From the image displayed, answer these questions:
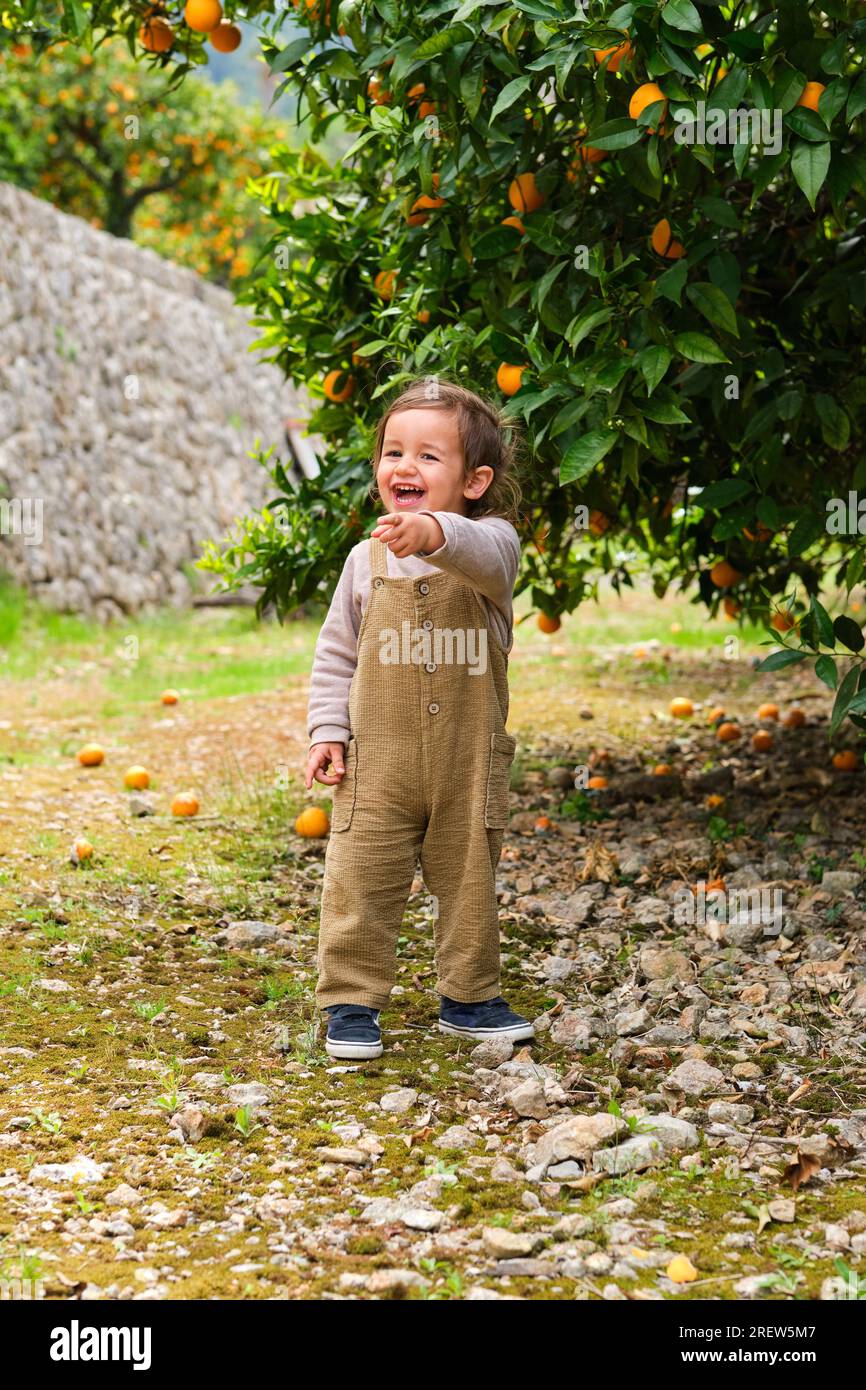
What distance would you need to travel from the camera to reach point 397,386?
128 inches

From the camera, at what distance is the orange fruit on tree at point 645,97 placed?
2.41 metres

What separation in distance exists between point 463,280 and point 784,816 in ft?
6.20

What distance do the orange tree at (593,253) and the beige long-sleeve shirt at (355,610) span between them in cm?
18

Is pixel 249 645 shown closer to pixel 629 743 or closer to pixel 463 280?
pixel 629 743

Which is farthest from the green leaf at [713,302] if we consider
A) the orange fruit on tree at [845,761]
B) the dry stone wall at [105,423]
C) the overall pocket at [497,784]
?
the dry stone wall at [105,423]

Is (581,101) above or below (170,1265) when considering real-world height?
above

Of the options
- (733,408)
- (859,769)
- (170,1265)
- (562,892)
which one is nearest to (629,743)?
(859,769)

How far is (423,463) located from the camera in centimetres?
260

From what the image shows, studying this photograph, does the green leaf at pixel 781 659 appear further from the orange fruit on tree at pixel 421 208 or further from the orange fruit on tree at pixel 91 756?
the orange fruit on tree at pixel 91 756

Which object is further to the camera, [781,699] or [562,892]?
[781,699]

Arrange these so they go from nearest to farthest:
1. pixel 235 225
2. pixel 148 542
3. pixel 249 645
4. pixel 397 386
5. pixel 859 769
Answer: pixel 397 386 → pixel 859 769 → pixel 249 645 → pixel 148 542 → pixel 235 225

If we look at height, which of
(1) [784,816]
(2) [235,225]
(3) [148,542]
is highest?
(2) [235,225]

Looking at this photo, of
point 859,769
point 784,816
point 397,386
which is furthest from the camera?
point 859,769

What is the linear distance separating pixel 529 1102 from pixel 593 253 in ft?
5.38
